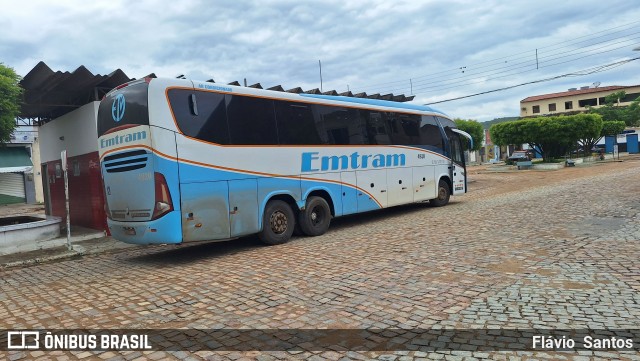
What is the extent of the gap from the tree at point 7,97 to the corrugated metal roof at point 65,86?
32.4 inches

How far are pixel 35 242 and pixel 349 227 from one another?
783 cm

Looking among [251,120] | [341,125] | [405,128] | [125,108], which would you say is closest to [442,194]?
[405,128]

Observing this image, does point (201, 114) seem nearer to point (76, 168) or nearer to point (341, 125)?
point (341, 125)

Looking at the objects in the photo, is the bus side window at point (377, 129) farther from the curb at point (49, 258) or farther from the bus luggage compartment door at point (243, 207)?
the curb at point (49, 258)

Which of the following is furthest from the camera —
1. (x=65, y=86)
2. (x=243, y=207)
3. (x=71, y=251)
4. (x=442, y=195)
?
(x=442, y=195)

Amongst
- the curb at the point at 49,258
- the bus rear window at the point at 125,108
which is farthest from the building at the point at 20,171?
the bus rear window at the point at 125,108

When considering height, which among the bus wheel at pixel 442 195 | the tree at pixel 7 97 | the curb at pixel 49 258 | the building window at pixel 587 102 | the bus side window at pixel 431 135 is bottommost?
the curb at pixel 49 258

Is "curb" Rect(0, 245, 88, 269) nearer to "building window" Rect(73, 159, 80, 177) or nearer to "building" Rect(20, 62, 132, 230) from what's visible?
"building" Rect(20, 62, 132, 230)

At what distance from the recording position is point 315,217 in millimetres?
10219

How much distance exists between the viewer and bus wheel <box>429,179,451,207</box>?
14.6m

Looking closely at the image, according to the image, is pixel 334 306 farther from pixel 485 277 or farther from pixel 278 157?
pixel 278 157

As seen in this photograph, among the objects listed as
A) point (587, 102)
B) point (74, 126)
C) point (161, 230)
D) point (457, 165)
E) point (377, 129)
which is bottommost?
point (161, 230)

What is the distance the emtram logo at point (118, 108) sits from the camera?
26.0 feet

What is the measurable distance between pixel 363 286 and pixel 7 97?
9330 millimetres
